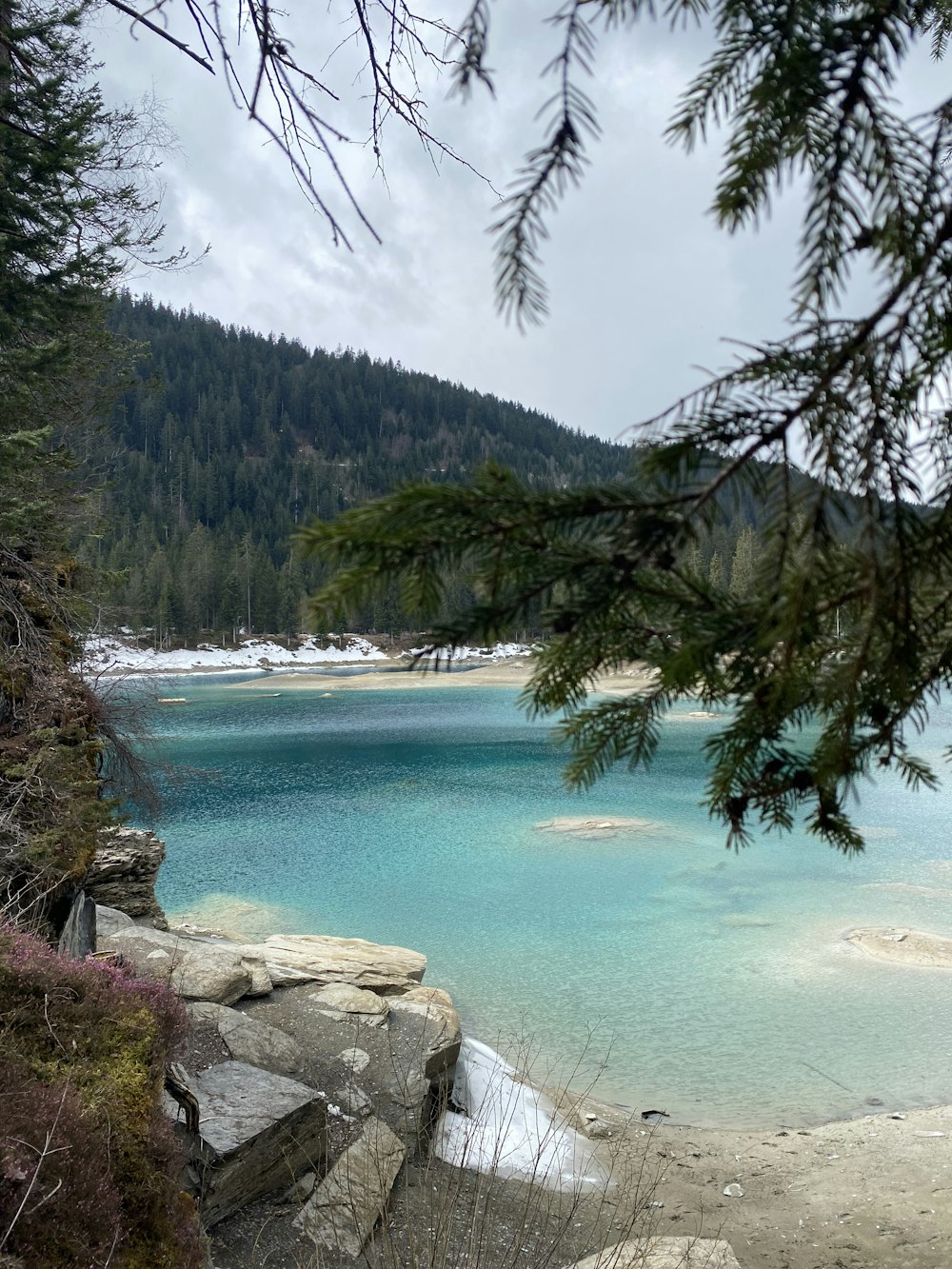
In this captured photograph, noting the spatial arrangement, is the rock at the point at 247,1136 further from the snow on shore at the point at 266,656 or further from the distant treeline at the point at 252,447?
the distant treeline at the point at 252,447

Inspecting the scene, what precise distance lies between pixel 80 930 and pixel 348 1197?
2795 millimetres

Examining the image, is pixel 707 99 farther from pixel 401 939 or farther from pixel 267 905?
pixel 267 905

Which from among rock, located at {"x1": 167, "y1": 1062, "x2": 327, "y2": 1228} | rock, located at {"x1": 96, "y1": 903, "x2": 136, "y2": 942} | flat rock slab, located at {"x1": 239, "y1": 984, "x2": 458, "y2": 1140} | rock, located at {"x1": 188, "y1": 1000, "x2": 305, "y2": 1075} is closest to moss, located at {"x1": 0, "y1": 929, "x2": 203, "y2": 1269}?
rock, located at {"x1": 167, "y1": 1062, "x2": 327, "y2": 1228}

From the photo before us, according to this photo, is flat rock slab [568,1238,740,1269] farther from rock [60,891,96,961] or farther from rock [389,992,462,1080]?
rock [60,891,96,961]

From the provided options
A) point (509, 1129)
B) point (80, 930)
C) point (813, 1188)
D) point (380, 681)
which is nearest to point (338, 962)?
point (509, 1129)

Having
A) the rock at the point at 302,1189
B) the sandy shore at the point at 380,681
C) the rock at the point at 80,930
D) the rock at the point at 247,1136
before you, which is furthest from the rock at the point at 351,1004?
the sandy shore at the point at 380,681

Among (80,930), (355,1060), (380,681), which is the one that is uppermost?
(80,930)

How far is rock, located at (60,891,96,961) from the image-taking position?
566 centimetres

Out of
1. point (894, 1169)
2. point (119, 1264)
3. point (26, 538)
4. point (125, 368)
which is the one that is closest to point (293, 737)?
point (125, 368)

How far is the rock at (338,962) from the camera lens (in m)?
7.69

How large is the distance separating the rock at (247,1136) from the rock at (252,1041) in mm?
454

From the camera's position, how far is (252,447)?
130m

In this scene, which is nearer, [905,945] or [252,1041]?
[252,1041]

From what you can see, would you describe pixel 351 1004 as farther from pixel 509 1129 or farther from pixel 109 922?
pixel 109 922
